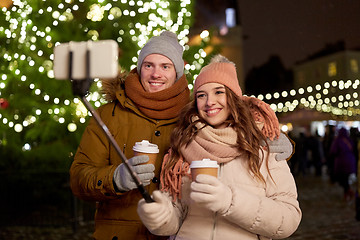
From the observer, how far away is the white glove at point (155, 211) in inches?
95.0

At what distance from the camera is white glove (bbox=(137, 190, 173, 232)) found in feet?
Answer: 7.91

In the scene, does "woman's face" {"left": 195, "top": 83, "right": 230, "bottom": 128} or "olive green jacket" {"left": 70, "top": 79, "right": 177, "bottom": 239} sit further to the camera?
"olive green jacket" {"left": 70, "top": 79, "right": 177, "bottom": 239}

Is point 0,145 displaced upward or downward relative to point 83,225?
upward

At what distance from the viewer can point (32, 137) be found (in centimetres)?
923

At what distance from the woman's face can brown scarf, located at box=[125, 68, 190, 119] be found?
1.42 feet

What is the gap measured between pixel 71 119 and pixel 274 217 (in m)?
7.00

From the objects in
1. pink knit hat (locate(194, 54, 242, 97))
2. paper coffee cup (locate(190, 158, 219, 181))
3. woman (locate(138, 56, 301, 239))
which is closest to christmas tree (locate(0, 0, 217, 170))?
pink knit hat (locate(194, 54, 242, 97))

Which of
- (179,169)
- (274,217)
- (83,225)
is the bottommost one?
(83,225)

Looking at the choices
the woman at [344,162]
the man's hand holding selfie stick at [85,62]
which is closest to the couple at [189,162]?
the man's hand holding selfie stick at [85,62]

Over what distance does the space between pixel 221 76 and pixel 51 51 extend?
22.3 feet

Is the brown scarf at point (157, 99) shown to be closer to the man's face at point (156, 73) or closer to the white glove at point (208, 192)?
the man's face at point (156, 73)

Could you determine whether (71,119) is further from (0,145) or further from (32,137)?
(0,145)

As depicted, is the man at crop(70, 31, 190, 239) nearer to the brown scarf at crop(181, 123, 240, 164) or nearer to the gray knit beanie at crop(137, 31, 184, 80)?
the gray knit beanie at crop(137, 31, 184, 80)

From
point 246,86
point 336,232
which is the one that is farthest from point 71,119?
point 246,86
